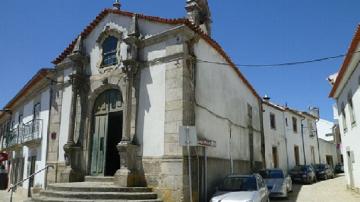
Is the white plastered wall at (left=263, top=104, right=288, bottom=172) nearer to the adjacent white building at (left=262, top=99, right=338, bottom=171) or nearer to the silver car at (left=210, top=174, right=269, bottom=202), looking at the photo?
the adjacent white building at (left=262, top=99, right=338, bottom=171)

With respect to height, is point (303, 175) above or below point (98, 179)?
below

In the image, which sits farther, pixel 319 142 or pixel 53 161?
pixel 319 142

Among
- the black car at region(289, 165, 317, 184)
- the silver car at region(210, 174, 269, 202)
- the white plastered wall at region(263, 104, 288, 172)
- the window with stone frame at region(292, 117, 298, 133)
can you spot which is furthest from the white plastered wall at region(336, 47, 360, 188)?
the window with stone frame at region(292, 117, 298, 133)

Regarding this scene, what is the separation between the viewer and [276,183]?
13656 millimetres

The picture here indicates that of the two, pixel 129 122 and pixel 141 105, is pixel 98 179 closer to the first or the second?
pixel 129 122

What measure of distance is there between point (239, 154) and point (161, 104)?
20.2 ft

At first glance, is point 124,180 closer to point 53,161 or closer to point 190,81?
point 190,81

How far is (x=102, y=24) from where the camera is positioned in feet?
43.8

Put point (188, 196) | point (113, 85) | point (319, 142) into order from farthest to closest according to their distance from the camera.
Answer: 1. point (319, 142)
2. point (113, 85)
3. point (188, 196)

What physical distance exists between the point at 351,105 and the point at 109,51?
10615 millimetres

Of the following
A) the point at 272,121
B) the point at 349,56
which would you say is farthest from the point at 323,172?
the point at 349,56

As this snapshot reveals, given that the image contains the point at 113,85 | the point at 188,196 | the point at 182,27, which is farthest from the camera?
the point at 113,85

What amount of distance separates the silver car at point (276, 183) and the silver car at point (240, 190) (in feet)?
10.5

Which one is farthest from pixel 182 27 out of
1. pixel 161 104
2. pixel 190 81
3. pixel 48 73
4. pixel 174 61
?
pixel 48 73
